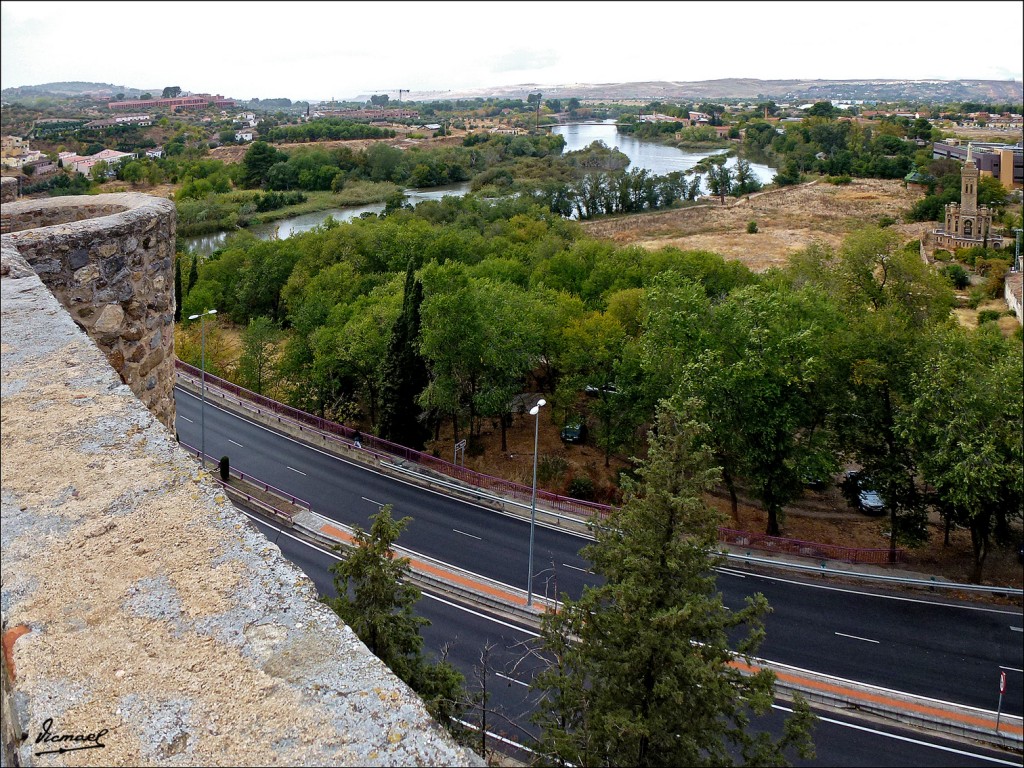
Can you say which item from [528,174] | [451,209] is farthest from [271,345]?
[528,174]

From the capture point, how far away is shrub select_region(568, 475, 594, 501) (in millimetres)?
23828

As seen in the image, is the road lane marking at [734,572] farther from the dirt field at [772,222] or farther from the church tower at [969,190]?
the church tower at [969,190]

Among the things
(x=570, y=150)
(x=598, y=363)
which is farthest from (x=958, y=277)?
(x=570, y=150)

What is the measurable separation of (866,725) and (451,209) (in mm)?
44591

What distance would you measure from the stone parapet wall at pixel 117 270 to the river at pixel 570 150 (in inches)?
1668

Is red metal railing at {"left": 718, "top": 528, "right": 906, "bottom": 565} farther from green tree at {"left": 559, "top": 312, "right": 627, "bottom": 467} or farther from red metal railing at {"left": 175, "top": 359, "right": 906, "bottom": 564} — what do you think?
green tree at {"left": 559, "top": 312, "right": 627, "bottom": 467}

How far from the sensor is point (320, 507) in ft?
72.6

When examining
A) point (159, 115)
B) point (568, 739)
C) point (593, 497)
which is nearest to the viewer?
point (568, 739)

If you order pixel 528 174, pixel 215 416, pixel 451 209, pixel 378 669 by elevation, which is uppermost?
pixel 528 174

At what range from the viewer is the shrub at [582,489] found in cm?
2383

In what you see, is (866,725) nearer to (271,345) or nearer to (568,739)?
(568,739)

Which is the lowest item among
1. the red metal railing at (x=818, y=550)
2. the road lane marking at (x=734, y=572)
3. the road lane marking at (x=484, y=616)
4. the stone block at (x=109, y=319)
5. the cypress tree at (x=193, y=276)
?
the road lane marking at (x=484, y=616)

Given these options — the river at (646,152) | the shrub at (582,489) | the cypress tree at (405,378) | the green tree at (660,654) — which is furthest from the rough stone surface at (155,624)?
the river at (646,152)

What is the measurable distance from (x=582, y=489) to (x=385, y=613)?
48.3 ft
